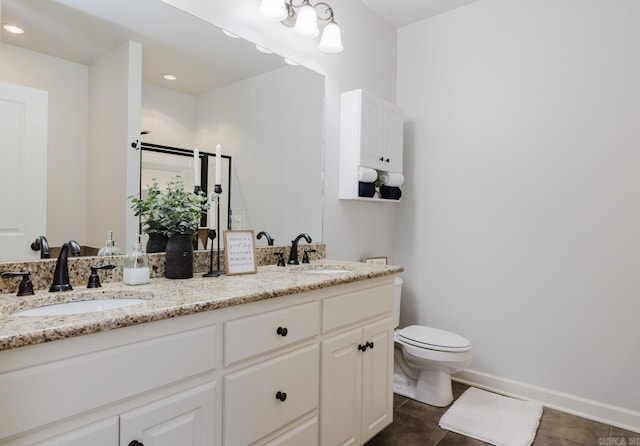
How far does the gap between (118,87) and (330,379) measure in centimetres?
143

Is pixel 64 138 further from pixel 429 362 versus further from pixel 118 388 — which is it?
pixel 429 362

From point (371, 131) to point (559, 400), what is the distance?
6.61 ft

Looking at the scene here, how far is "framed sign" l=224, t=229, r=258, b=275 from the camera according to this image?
1.73 meters

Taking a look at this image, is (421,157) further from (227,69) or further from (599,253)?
(227,69)

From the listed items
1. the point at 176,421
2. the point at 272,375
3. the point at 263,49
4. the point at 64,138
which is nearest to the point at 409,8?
the point at 263,49

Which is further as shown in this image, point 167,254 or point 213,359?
point 167,254

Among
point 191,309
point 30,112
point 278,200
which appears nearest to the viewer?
point 191,309

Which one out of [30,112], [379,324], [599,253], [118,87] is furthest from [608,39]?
[30,112]

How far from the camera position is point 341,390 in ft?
5.56

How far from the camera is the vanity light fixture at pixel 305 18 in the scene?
1.97 m

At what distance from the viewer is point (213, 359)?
1184 mm

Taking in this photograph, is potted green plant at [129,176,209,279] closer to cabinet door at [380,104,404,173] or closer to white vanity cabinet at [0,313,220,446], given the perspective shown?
white vanity cabinet at [0,313,220,446]

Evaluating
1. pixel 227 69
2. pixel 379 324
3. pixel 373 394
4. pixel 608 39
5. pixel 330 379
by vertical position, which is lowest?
pixel 373 394

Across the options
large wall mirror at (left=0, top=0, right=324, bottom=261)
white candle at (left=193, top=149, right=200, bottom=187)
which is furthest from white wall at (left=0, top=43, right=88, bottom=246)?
white candle at (left=193, top=149, right=200, bottom=187)
